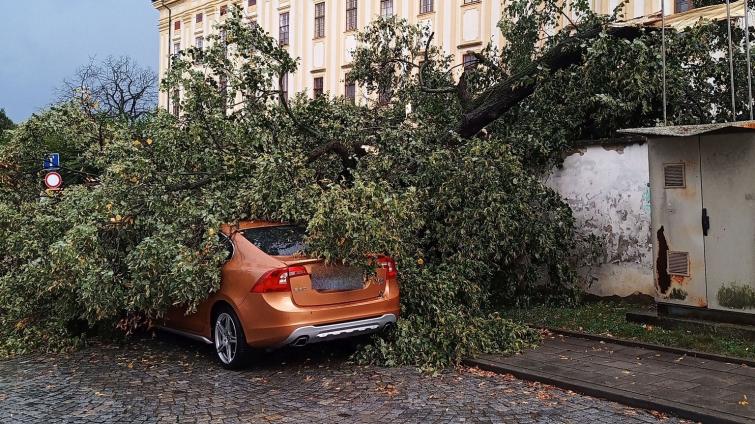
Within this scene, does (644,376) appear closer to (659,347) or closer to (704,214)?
(659,347)

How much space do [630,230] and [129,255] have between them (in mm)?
6420

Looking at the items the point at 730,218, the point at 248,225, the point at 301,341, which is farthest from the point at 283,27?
the point at 301,341

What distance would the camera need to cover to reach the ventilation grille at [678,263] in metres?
7.91

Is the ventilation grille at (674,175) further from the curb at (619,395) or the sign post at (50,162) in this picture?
the sign post at (50,162)

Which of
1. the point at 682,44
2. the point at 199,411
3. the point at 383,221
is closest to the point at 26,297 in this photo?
the point at 199,411

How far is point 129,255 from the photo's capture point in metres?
7.26

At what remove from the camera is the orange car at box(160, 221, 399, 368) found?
21.8ft

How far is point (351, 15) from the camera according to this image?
115 feet

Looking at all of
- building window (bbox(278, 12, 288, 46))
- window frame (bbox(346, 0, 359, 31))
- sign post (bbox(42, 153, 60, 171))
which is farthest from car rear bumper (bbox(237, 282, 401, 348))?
building window (bbox(278, 12, 288, 46))

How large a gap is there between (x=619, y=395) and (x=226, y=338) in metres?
3.67

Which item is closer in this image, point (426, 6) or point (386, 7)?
point (426, 6)

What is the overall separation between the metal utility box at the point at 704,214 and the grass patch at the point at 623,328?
372mm

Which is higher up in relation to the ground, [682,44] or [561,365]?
[682,44]

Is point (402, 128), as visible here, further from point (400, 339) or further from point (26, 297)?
point (26, 297)
